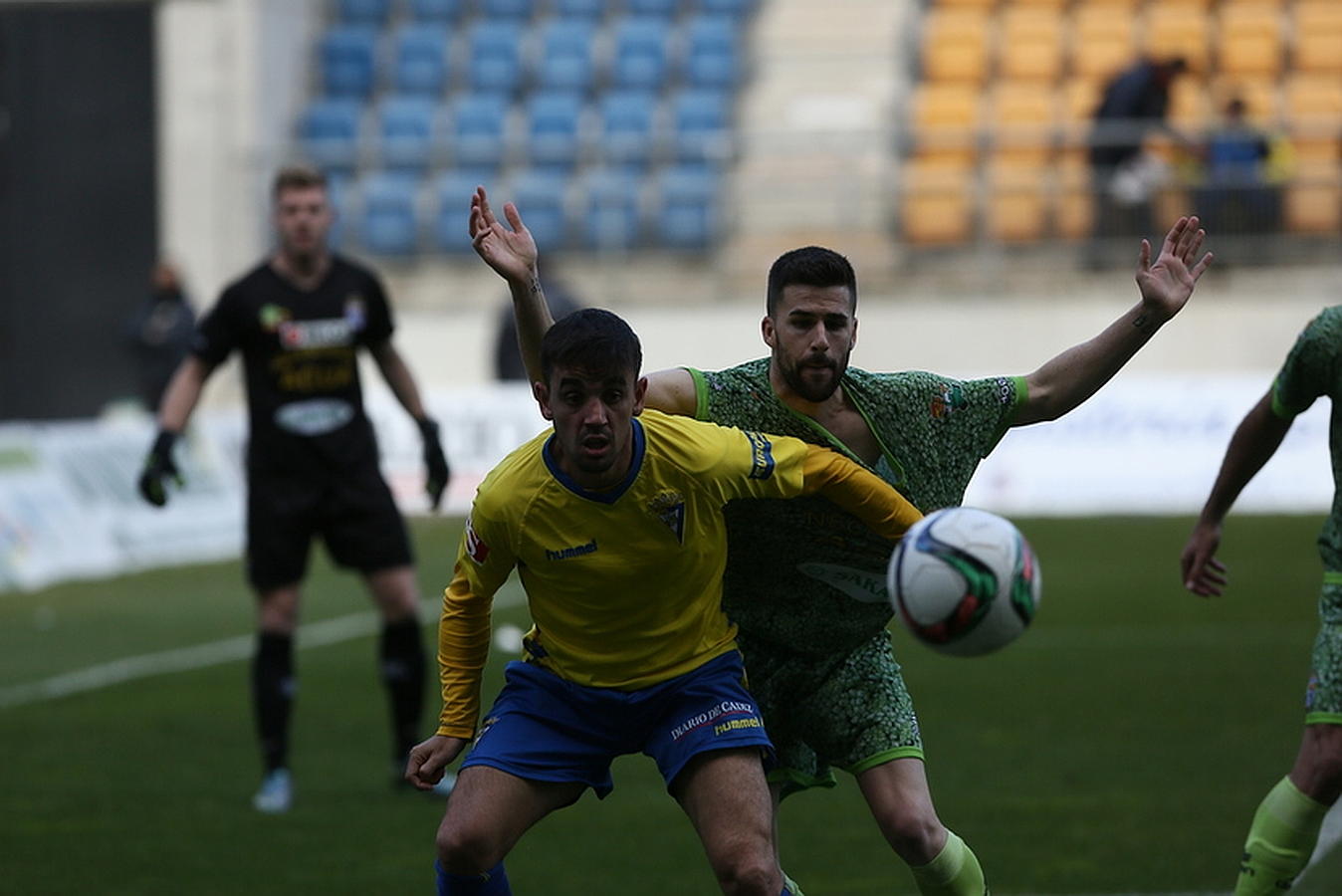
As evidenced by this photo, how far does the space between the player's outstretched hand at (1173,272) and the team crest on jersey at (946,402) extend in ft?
1.68

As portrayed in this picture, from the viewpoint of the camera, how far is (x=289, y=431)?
8.88 meters

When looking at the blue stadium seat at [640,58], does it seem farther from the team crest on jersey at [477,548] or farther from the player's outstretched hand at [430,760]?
the player's outstretched hand at [430,760]

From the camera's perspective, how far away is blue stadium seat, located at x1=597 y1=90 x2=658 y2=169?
23469 millimetres

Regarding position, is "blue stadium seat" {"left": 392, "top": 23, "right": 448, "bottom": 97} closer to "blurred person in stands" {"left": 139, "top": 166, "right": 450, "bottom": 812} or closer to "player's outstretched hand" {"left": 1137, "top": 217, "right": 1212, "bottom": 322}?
"blurred person in stands" {"left": 139, "top": 166, "right": 450, "bottom": 812}

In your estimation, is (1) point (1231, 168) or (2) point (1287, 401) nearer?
(2) point (1287, 401)

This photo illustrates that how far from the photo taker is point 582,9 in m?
27.4

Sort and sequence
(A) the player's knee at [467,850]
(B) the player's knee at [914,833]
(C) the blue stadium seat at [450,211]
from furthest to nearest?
(C) the blue stadium seat at [450,211]
(B) the player's knee at [914,833]
(A) the player's knee at [467,850]

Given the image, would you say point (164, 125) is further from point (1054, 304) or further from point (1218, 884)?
point (1218, 884)

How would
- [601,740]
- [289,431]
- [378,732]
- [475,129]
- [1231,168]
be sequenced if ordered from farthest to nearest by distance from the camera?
1. [475,129]
2. [1231,168]
3. [378,732]
4. [289,431]
5. [601,740]

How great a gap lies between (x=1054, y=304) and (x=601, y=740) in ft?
57.4

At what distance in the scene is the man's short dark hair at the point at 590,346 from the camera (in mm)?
5062

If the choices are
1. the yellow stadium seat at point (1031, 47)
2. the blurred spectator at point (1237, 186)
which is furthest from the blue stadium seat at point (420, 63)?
the blurred spectator at point (1237, 186)

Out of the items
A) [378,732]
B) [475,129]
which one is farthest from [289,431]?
[475,129]

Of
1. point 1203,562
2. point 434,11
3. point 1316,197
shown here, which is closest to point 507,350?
point 1316,197
